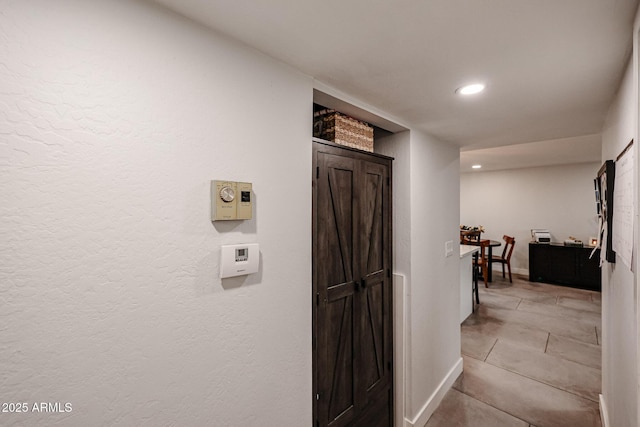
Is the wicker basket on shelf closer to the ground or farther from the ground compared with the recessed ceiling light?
closer to the ground

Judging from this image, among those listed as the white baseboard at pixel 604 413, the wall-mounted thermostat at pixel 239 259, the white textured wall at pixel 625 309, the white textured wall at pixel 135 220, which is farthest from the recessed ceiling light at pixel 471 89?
the white baseboard at pixel 604 413

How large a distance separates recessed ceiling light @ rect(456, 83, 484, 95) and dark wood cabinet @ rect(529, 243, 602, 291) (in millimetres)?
5439

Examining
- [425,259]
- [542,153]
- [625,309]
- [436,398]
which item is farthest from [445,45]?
[542,153]

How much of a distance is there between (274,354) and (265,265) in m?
0.39

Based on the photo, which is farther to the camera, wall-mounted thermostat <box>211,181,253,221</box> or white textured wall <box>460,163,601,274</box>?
white textured wall <box>460,163,601,274</box>

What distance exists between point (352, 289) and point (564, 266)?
5.87m

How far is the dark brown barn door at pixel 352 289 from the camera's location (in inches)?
61.3

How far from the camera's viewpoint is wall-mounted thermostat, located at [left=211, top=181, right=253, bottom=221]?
104 cm

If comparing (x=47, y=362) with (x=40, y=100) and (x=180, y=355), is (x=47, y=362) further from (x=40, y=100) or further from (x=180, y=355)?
(x=40, y=100)

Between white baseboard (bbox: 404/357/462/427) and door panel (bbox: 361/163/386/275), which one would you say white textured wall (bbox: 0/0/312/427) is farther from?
white baseboard (bbox: 404/357/462/427)

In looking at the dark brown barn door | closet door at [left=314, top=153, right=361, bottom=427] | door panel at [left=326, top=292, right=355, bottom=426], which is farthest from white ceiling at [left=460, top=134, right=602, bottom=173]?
door panel at [left=326, top=292, right=355, bottom=426]

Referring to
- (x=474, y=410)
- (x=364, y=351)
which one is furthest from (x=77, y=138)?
(x=474, y=410)

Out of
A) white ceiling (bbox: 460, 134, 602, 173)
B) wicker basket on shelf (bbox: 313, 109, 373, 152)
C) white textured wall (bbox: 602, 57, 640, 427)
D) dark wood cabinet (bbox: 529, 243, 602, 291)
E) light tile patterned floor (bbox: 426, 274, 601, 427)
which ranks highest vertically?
white ceiling (bbox: 460, 134, 602, 173)

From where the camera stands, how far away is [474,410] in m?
2.31
